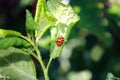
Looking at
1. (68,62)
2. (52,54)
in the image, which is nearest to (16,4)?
(68,62)

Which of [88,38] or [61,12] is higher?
[61,12]

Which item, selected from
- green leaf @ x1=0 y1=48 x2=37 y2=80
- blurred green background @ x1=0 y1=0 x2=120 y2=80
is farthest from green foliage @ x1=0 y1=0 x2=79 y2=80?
blurred green background @ x1=0 y1=0 x2=120 y2=80

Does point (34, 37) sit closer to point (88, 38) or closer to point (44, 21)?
point (44, 21)

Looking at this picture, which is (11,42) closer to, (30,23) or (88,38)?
(30,23)

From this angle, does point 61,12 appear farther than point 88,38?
No

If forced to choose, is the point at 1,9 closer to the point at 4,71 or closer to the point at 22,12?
the point at 22,12

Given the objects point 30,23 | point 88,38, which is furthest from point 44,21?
point 88,38

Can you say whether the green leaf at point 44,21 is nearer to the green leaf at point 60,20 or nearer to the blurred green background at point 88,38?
the green leaf at point 60,20
